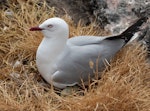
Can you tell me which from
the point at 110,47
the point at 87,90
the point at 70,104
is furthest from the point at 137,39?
the point at 70,104

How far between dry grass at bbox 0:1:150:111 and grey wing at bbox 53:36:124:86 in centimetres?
7

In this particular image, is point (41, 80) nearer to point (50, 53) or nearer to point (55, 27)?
point (50, 53)

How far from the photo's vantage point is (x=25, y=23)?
8.82ft

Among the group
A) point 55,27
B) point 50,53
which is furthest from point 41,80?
point 55,27

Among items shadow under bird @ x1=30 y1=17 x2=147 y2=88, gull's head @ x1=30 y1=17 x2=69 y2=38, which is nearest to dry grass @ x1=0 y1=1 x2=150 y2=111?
shadow under bird @ x1=30 y1=17 x2=147 y2=88

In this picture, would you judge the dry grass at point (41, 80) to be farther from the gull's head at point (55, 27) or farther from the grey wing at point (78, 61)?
the gull's head at point (55, 27)

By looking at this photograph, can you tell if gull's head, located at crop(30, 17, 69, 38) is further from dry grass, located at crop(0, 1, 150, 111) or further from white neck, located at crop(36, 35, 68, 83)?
dry grass, located at crop(0, 1, 150, 111)

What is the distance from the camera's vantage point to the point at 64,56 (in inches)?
86.0

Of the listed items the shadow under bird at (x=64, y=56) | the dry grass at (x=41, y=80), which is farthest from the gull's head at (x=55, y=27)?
the dry grass at (x=41, y=80)

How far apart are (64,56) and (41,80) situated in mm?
229

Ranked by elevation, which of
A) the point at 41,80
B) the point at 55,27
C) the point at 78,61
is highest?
the point at 55,27

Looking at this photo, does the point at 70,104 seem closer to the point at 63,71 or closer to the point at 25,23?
the point at 63,71

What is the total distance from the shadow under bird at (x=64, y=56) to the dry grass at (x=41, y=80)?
74 mm

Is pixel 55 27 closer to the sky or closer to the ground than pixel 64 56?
closer to the sky
